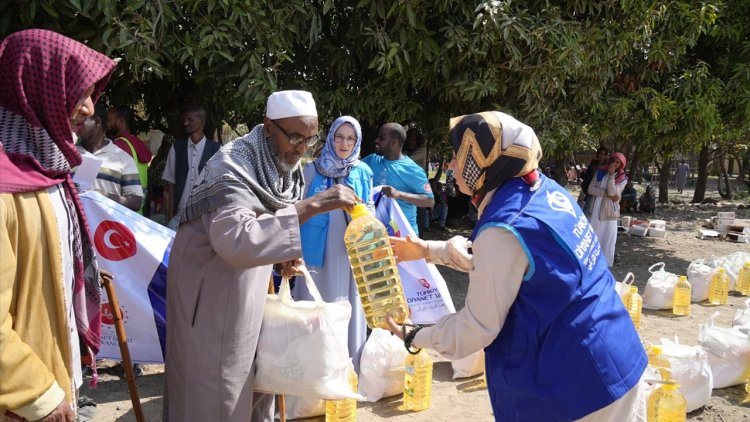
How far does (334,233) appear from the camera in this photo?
429 centimetres

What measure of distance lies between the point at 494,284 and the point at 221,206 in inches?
44.3

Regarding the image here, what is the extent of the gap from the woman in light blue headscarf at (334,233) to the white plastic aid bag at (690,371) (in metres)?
2.27

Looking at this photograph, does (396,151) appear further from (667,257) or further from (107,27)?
(667,257)

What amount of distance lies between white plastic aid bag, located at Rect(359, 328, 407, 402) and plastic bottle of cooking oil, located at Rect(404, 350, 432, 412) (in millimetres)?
120

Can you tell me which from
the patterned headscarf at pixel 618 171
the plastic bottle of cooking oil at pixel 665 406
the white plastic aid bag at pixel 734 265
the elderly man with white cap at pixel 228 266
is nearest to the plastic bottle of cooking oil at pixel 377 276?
the elderly man with white cap at pixel 228 266

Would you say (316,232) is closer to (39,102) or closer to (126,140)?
(126,140)

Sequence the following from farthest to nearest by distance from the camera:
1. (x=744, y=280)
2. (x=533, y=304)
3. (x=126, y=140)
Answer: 1. (x=744, y=280)
2. (x=126, y=140)
3. (x=533, y=304)

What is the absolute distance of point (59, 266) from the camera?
6.04 feet

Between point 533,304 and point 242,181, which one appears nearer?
point 533,304

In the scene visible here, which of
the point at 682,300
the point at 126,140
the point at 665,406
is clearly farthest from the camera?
the point at 682,300

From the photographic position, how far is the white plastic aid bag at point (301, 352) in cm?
258

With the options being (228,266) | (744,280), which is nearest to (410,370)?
(228,266)

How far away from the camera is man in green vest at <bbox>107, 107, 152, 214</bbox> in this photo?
16.9 feet

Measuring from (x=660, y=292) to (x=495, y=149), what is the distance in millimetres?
5798
